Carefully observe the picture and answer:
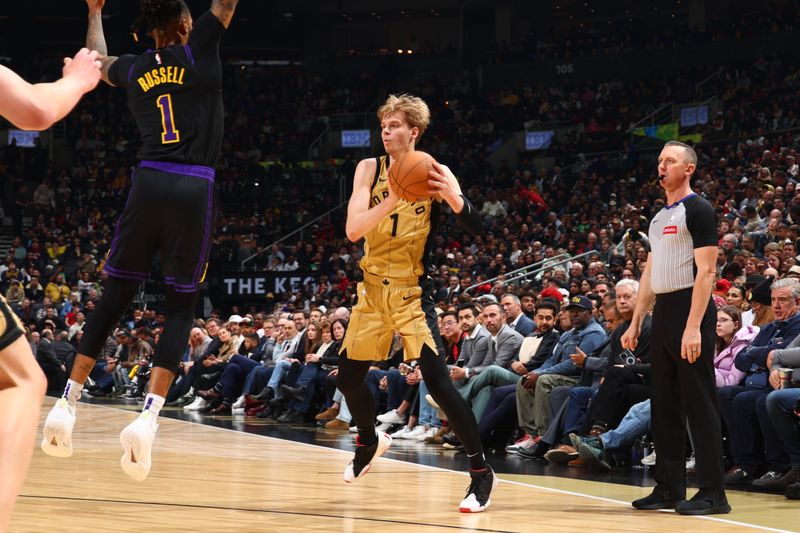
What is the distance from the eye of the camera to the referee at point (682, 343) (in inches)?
213

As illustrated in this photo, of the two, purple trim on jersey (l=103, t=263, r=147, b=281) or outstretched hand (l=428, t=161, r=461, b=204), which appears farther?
outstretched hand (l=428, t=161, r=461, b=204)

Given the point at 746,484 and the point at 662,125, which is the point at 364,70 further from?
the point at 746,484

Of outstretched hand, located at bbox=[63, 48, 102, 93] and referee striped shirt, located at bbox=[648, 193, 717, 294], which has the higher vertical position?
outstretched hand, located at bbox=[63, 48, 102, 93]

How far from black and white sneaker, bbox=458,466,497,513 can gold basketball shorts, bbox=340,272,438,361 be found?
0.67 m

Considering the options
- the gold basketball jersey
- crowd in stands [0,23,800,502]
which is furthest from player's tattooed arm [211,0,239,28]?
crowd in stands [0,23,800,502]

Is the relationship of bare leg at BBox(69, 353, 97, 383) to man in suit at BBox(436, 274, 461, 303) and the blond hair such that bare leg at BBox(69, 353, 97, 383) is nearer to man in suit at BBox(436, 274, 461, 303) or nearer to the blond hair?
the blond hair

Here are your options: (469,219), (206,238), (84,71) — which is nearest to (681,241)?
(469,219)

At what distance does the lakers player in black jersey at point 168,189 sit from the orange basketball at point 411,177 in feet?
2.83

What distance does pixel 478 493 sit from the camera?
525 centimetres

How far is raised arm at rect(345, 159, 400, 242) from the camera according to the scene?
16.5 feet

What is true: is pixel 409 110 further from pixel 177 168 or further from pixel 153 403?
pixel 153 403

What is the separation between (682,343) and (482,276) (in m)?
12.6

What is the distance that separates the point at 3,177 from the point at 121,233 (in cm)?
2564

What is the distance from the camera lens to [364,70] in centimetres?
3331
